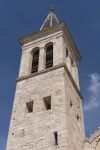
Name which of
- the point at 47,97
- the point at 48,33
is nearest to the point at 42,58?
the point at 48,33

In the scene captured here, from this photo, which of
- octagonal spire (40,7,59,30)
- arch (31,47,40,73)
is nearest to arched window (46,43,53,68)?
arch (31,47,40,73)

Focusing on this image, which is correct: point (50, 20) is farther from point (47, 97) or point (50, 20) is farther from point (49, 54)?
point (47, 97)

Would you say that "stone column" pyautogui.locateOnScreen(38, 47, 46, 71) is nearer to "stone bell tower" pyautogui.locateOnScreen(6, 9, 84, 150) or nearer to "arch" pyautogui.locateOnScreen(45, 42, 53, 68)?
"stone bell tower" pyautogui.locateOnScreen(6, 9, 84, 150)

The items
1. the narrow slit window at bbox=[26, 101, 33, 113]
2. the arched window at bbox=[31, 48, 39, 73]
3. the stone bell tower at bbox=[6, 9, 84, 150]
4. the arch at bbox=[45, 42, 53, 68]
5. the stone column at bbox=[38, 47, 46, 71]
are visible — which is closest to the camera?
the stone bell tower at bbox=[6, 9, 84, 150]

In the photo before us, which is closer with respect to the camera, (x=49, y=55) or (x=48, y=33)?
(x=49, y=55)

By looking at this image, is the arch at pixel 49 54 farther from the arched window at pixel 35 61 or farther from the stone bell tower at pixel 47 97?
the arched window at pixel 35 61

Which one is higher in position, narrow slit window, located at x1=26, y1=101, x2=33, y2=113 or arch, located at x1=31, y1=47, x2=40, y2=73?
arch, located at x1=31, y1=47, x2=40, y2=73

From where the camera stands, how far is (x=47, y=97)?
1920cm

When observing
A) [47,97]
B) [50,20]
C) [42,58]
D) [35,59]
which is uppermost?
[50,20]

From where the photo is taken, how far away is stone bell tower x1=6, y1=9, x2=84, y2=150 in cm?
1692

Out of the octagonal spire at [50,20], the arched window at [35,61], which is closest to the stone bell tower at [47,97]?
the arched window at [35,61]

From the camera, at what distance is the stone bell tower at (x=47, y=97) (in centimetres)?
1692

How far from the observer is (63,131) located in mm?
16531

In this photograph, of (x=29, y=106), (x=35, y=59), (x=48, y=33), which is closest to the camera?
(x=29, y=106)
